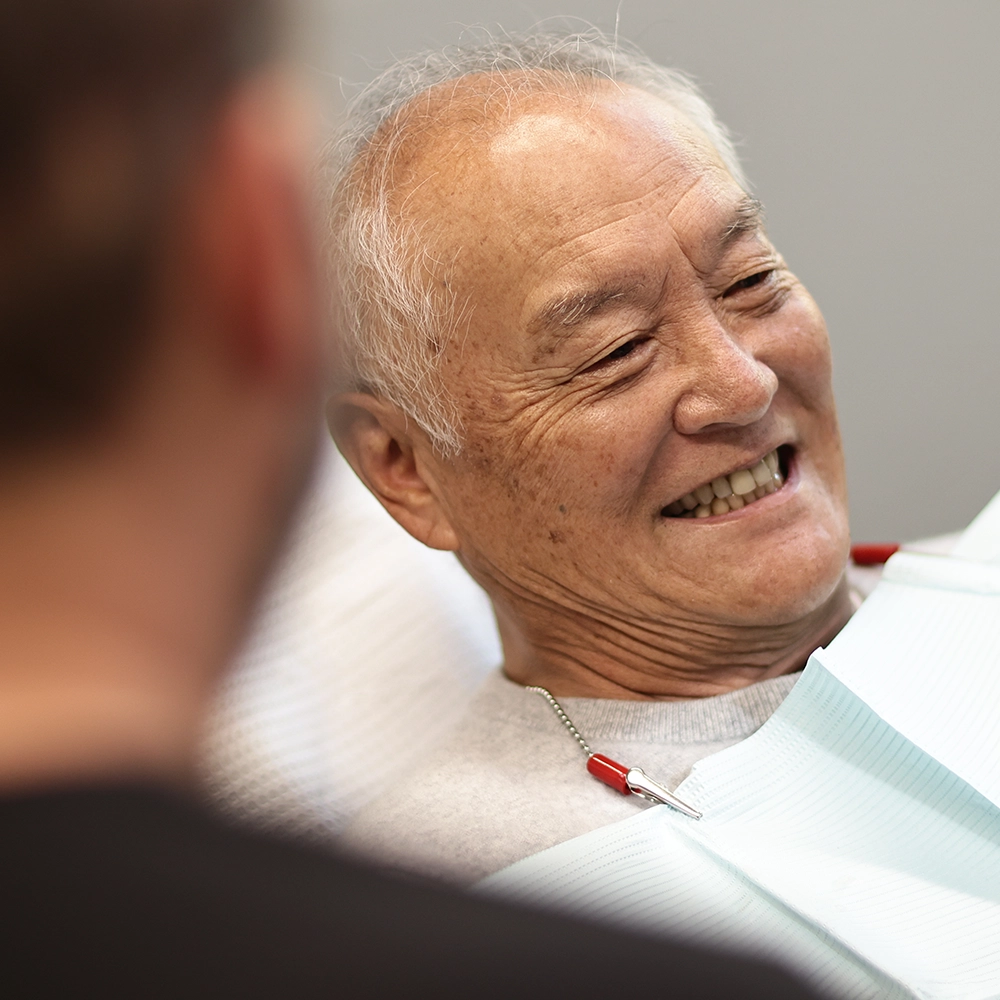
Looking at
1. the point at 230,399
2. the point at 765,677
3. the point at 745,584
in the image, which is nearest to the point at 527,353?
the point at 745,584

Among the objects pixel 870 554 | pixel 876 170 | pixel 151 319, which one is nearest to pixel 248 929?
pixel 151 319

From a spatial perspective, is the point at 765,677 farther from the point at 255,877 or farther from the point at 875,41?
the point at 875,41

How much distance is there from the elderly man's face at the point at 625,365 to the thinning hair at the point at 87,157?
43.9 inches

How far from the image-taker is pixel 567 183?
154 cm

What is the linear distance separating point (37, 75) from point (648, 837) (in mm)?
1186

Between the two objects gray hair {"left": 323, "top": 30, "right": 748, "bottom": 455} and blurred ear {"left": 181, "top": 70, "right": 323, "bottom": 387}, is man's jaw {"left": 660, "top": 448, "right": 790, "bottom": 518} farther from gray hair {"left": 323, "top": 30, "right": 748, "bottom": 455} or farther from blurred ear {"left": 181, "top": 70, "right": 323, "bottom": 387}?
blurred ear {"left": 181, "top": 70, "right": 323, "bottom": 387}

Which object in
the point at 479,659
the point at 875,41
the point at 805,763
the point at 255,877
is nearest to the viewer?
the point at 255,877

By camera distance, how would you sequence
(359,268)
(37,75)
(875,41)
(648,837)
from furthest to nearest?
(875,41) → (359,268) → (648,837) → (37,75)

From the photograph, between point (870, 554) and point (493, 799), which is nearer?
point (493, 799)

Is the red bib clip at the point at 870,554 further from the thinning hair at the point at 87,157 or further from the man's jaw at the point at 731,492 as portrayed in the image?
the thinning hair at the point at 87,157

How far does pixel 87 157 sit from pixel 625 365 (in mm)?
1193

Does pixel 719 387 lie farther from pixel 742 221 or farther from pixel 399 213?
pixel 399 213

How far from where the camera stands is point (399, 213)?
1639 millimetres

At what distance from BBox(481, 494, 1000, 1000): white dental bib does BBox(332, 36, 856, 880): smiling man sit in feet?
0.26
